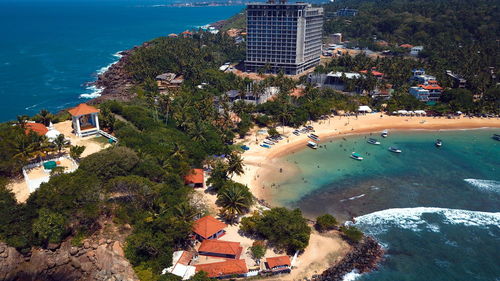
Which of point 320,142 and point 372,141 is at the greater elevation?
point 320,142

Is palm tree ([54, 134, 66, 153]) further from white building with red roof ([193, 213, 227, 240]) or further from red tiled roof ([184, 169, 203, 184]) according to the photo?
white building with red roof ([193, 213, 227, 240])

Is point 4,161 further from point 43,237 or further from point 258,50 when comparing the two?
point 258,50

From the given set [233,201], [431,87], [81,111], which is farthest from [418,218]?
[431,87]

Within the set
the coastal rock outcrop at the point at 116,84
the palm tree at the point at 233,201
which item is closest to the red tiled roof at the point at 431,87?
the palm tree at the point at 233,201

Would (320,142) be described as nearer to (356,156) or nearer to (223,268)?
(356,156)

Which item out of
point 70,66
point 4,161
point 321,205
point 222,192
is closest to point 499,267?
point 321,205

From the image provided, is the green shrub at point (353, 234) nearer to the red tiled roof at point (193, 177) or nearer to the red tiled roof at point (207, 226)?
the red tiled roof at point (207, 226)
